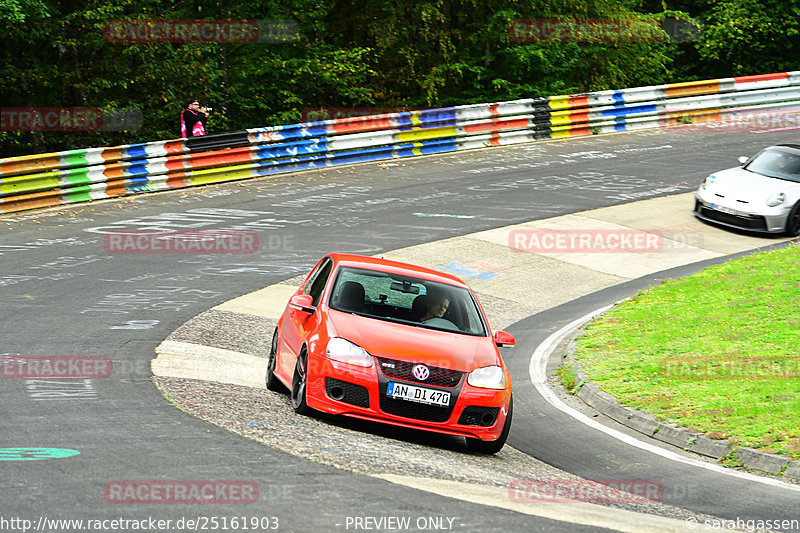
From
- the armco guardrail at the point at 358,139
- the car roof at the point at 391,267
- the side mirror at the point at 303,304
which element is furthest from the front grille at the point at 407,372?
the armco guardrail at the point at 358,139

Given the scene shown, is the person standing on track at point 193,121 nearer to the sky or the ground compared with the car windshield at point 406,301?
nearer to the sky

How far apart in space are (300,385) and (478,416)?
5.33 feet

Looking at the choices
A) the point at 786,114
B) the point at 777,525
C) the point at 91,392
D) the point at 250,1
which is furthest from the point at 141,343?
the point at 786,114

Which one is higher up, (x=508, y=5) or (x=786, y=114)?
(x=508, y=5)

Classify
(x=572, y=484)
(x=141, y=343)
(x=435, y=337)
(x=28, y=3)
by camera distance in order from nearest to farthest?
(x=572, y=484) → (x=435, y=337) → (x=141, y=343) → (x=28, y=3)

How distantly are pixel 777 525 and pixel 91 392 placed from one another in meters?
5.86

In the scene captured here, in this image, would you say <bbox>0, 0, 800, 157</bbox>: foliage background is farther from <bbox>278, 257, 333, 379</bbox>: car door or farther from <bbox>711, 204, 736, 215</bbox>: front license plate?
<bbox>278, 257, 333, 379</bbox>: car door

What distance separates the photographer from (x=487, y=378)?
865 centimetres

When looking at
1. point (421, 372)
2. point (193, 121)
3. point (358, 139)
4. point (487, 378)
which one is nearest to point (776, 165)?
point (358, 139)

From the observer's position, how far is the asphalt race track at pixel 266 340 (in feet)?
20.2

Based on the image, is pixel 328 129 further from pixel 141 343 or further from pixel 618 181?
pixel 141 343

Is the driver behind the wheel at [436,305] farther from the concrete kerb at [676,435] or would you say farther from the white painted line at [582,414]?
the concrete kerb at [676,435]

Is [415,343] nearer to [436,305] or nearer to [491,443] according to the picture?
[436,305]

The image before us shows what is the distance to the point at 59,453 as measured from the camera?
6840 mm
